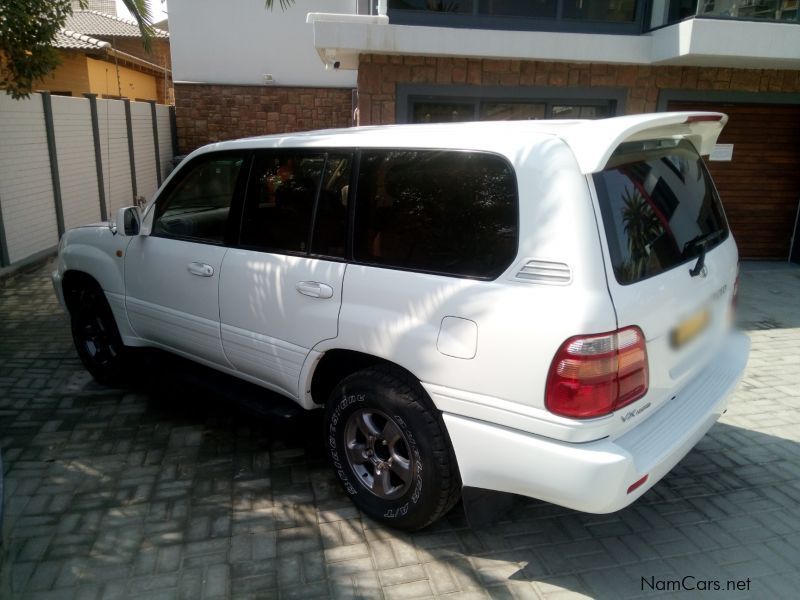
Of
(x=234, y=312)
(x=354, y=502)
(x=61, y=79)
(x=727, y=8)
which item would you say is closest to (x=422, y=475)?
(x=354, y=502)

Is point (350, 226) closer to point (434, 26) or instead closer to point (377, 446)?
point (377, 446)

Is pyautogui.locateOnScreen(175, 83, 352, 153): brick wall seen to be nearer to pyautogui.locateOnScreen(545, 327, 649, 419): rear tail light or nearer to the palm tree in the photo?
the palm tree

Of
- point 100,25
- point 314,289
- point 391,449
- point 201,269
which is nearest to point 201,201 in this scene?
point 201,269

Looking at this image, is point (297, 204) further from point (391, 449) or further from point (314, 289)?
point (391, 449)

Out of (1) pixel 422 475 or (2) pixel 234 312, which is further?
(2) pixel 234 312

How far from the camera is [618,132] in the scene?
245 centimetres

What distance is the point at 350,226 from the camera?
10.2 feet

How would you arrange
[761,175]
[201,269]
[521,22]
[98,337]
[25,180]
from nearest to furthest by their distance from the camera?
[201,269], [98,337], [521,22], [25,180], [761,175]

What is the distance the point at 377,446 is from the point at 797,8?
780 centimetres

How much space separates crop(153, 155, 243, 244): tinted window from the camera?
12.5 ft

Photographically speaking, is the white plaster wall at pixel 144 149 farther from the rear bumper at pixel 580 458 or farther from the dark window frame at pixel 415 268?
the rear bumper at pixel 580 458

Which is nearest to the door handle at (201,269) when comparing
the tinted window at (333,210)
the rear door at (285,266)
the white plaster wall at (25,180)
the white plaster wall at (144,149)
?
the rear door at (285,266)

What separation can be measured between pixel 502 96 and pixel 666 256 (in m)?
5.76

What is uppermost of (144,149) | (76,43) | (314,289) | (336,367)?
(76,43)
